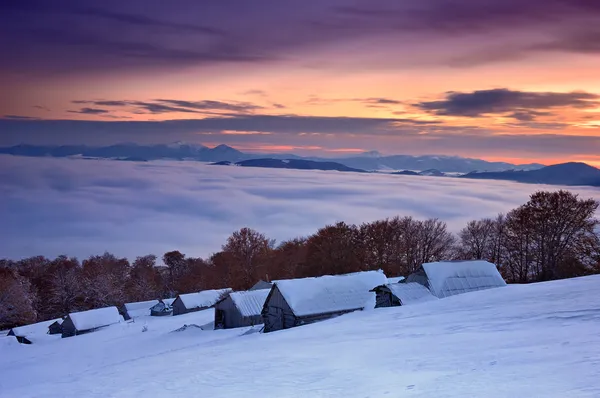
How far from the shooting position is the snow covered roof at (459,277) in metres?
32.6

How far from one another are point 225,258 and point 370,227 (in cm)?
2678

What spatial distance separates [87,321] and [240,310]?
79.5ft

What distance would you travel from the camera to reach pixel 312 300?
3067 cm

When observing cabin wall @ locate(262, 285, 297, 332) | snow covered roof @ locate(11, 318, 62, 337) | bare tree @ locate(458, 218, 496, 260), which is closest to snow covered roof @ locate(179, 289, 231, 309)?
snow covered roof @ locate(11, 318, 62, 337)

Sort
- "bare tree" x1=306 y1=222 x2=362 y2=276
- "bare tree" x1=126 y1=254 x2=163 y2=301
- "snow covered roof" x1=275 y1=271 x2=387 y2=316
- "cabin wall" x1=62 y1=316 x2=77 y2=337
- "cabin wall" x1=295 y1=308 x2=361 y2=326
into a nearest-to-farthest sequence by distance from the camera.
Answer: "cabin wall" x1=295 y1=308 x2=361 y2=326 < "snow covered roof" x1=275 y1=271 x2=387 y2=316 < "cabin wall" x1=62 y1=316 x2=77 y2=337 < "bare tree" x1=306 y1=222 x2=362 y2=276 < "bare tree" x1=126 y1=254 x2=163 y2=301

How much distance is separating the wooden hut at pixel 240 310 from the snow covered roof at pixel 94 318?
2085 centimetres

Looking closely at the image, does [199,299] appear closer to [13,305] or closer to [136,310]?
[136,310]

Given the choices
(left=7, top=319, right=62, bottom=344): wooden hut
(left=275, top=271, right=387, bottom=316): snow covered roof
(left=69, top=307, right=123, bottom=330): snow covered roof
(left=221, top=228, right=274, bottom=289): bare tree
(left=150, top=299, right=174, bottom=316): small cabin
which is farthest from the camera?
(left=221, top=228, right=274, bottom=289): bare tree

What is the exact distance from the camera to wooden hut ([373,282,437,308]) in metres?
30.9

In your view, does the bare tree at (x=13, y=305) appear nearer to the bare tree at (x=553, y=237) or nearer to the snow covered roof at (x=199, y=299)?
the snow covered roof at (x=199, y=299)

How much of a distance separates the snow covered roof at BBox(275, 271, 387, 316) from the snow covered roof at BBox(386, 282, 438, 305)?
7.44 feet

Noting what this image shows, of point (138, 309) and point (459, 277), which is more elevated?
point (459, 277)

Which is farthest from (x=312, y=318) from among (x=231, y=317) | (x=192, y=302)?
(x=192, y=302)

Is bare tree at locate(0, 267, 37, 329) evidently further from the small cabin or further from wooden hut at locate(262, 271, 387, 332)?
wooden hut at locate(262, 271, 387, 332)
